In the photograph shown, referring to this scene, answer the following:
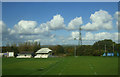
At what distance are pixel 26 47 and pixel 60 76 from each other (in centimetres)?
6978

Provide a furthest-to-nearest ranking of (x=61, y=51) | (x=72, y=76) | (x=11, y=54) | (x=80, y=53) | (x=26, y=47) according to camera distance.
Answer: (x=26, y=47)
(x=61, y=51)
(x=80, y=53)
(x=11, y=54)
(x=72, y=76)

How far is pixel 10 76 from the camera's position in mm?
14773

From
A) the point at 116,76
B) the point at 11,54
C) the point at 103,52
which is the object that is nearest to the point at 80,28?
the point at 103,52

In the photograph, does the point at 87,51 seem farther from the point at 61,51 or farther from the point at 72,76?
the point at 72,76

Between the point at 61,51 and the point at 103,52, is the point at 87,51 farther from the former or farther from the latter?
the point at 61,51

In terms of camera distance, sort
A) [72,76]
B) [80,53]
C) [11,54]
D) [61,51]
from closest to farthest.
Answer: [72,76]
[11,54]
[80,53]
[61,51]

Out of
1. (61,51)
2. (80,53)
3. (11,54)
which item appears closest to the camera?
(11,54)

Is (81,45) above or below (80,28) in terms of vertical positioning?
below

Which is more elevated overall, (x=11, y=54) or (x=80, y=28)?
(x=80, y=28)

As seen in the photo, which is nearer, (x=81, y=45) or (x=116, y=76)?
(x=116, y=76)

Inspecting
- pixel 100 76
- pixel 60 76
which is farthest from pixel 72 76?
pixel 100 76

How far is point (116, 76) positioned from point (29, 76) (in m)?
6.63

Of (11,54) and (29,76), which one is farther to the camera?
(11,54)

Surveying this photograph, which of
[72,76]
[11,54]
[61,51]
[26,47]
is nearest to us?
[72,76]
